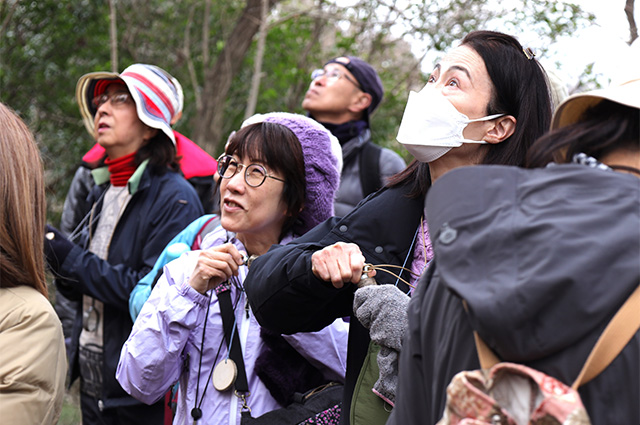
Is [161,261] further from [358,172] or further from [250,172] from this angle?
[358,172]

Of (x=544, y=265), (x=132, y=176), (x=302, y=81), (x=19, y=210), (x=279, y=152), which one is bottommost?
(x=302, y=81)

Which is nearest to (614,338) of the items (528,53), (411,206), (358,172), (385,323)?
(385,323)

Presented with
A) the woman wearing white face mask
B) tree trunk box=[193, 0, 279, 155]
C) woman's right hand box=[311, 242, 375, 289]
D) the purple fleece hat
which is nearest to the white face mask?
the woman wearing white face mask

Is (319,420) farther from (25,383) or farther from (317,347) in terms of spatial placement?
(25,383)

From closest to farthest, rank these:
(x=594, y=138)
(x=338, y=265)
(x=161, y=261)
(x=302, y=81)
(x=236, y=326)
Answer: (x=594, y=138), (x=338, y=265), (x=236, y=326), (x=161, y=261), (x=302, y=81)

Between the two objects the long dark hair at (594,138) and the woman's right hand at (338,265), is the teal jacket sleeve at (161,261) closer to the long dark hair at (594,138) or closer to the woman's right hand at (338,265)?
the woman's right hand at (338,265)

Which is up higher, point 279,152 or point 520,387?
point 520,387

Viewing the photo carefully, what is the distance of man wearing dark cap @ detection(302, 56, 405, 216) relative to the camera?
4.55 meters

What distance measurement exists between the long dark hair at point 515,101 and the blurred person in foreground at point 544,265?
91 centimetres

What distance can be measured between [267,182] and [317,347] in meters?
0.72

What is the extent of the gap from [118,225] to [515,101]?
235 centimetres

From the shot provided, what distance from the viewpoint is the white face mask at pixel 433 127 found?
2354 millimetres

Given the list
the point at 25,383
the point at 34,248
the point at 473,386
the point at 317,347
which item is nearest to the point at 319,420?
the point at 317,347

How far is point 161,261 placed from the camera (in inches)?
130
